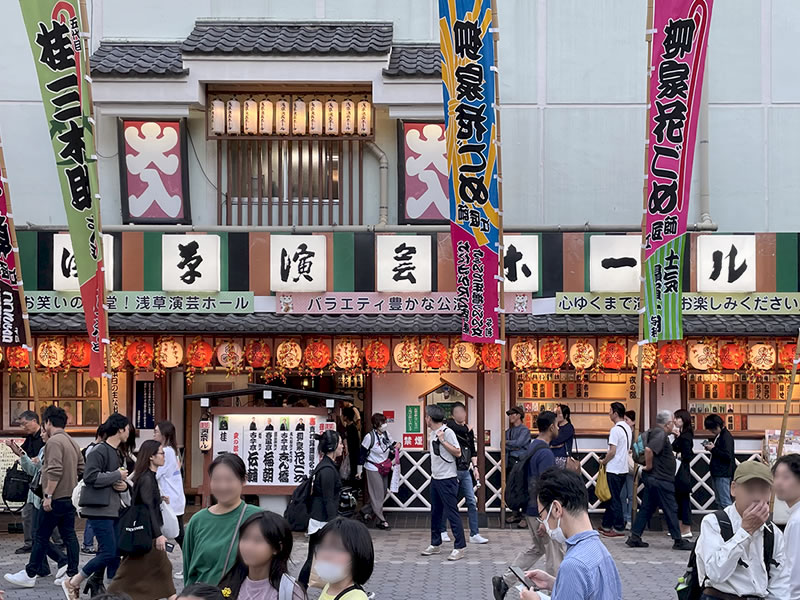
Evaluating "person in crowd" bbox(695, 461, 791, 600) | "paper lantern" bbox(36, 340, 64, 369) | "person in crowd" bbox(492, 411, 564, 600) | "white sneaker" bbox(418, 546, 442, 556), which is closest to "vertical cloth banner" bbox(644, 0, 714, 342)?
"person in crowd" bbox(492, 411, 564, 600)

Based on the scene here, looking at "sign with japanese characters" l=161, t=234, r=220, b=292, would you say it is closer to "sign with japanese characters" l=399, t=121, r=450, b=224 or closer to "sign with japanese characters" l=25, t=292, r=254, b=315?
"sign with japanese characters" l=25, t=292, r=254, b=315

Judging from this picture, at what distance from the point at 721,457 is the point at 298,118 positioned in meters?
9.00

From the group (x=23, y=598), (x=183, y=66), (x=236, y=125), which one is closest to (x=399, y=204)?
(x=236, y=125)

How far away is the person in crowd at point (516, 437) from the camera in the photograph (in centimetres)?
1617

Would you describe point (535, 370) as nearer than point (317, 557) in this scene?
No

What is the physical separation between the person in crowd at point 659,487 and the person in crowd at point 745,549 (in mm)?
8483

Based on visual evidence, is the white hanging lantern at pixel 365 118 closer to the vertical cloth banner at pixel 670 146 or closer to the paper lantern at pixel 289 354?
the paper lantern at pixel 289 354

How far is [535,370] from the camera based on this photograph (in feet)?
56.9

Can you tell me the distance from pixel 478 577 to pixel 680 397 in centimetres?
642

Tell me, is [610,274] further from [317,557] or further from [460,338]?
[317,557]

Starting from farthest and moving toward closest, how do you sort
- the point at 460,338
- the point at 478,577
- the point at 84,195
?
the point at 460,338
the point at 84,195
the point at 478,577

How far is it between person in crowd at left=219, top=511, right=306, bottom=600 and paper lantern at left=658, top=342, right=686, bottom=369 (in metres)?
12.1

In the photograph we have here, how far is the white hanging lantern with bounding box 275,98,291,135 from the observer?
57.6ft

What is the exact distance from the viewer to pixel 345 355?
1658 cm
